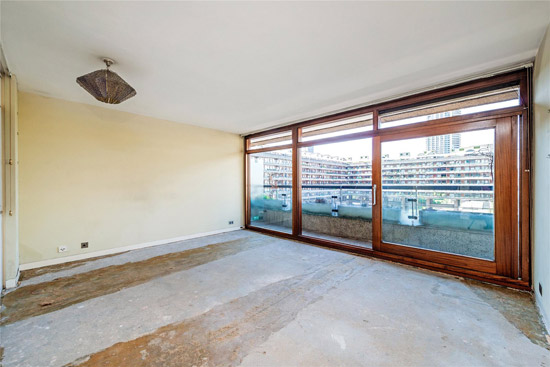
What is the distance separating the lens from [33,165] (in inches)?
137

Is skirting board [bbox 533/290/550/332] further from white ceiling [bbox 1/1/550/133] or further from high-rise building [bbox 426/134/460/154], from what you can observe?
white ceiling [bbox 1/1/550/133]

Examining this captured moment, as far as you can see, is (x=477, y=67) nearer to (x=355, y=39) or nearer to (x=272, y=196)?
(x=355, y=39)

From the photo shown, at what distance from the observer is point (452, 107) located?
10.6 feet

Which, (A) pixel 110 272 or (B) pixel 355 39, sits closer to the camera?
(B) pixel 355 39

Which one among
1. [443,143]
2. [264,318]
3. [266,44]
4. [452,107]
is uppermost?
[266,44]

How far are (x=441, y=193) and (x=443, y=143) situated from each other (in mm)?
754

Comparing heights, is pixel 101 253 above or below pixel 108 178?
below

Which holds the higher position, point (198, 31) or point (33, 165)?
point (198, 31)

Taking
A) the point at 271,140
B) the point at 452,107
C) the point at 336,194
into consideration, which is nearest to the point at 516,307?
the point at 452,107

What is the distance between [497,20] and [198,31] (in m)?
2.66

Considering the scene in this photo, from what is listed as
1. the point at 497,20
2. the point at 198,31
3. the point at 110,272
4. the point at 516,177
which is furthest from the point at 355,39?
the point at 110,272

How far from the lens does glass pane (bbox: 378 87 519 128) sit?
2869mm

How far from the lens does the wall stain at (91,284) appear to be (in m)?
2.37

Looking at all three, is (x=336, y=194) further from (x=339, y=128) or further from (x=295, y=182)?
(x=339, y=128)
